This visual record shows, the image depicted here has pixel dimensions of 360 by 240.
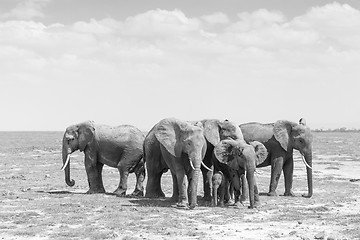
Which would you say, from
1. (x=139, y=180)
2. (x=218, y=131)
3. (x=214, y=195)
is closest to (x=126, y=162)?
(x=139, y=180)

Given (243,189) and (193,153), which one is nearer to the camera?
(193,153)

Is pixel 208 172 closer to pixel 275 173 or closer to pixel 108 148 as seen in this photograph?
pixel 275 173

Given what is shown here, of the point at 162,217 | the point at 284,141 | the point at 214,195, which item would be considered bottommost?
the point at 162,217

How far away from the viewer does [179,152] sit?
760 inches

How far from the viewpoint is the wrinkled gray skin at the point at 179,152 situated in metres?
18.8

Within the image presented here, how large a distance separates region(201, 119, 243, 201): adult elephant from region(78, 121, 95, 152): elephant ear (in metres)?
5.15

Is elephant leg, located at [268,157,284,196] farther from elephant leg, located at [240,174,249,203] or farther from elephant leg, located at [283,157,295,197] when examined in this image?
elephant leg, located at [240,174,249,203]

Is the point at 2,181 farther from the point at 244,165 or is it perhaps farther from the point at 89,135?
the point at 244,165

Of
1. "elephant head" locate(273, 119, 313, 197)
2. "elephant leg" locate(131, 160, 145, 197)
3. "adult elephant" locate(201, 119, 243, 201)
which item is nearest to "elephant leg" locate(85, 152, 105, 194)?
"elephant leg" locate(131, 160, 145, 197)

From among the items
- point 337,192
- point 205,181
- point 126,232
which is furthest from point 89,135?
point 337,192

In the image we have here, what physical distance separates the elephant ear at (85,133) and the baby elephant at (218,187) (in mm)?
6054

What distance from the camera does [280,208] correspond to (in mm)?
19578

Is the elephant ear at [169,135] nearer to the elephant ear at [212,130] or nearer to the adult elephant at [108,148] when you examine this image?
the elephant ear at [212,130]

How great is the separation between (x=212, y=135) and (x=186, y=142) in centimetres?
161
